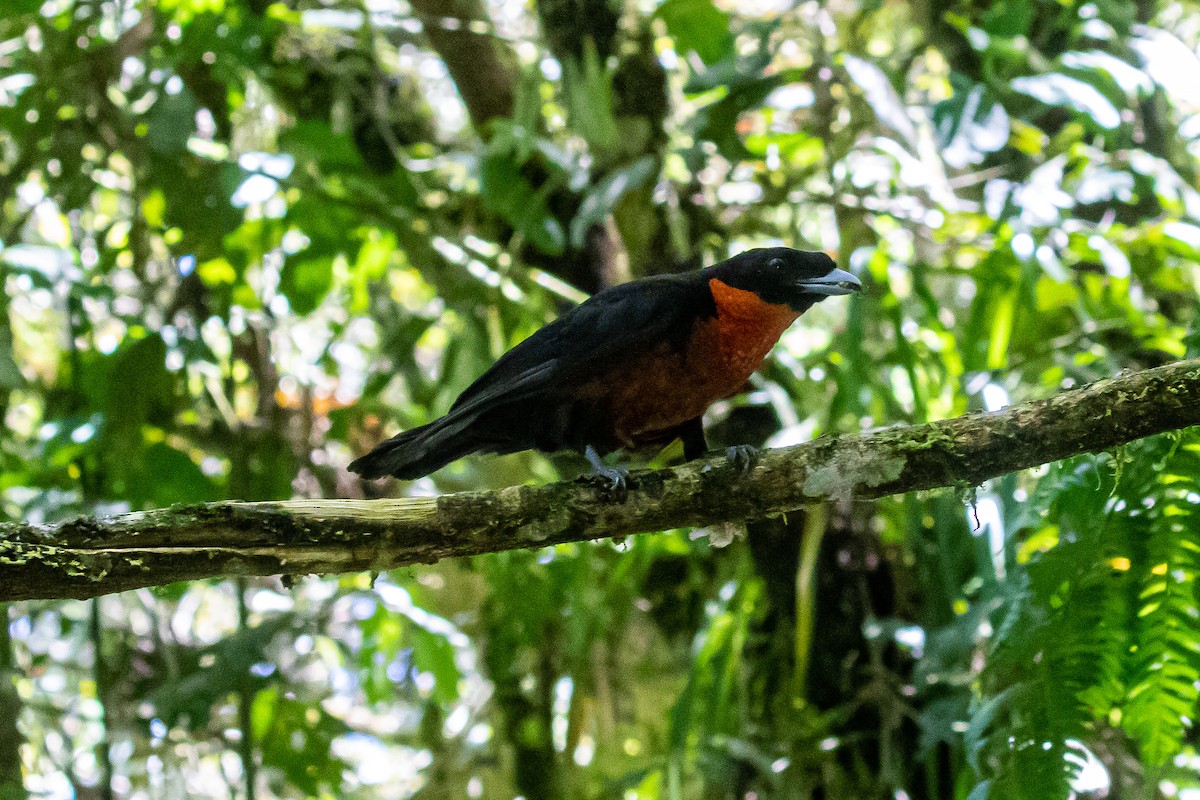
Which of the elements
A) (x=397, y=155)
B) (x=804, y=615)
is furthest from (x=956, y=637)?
(x=397, y=155)

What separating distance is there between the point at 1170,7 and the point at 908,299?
7.89 ft

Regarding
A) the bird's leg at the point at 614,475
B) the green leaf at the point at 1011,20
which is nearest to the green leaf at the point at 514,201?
the bird's leg at the point at 614,475

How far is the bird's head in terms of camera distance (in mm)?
2592

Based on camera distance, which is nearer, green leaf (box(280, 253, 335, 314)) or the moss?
the moss

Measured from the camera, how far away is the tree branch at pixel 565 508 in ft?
5.19

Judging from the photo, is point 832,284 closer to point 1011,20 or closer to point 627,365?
point 627,365

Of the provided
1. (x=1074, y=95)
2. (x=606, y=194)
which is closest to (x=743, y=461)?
(x=606, y=194)

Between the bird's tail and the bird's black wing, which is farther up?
the bird's black wing

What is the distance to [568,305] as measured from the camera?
3768 millimetres

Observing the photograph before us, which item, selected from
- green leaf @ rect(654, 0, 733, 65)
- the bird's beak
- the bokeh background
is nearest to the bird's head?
the bird's beak

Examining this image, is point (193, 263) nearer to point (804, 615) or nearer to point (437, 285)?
point (437, 285)

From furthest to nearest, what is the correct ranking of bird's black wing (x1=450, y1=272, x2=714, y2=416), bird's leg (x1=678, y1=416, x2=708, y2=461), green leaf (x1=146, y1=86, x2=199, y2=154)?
green leaf (x1=146, y1=86, x2=199, y2=154)
bird's leg (x1=678, y1=416, x2=708, y2=461)
bird's black wing (x1=450, y1=272, x2=714, y2=416)

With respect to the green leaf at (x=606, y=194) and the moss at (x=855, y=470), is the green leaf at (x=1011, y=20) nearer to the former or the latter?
the green leaf at (x=606, y=194)

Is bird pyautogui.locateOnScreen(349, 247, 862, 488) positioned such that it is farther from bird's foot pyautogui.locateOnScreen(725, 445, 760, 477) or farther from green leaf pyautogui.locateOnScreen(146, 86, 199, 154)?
green leaf pyautogui.locateOnScreen(146, 86, 199, 154)
